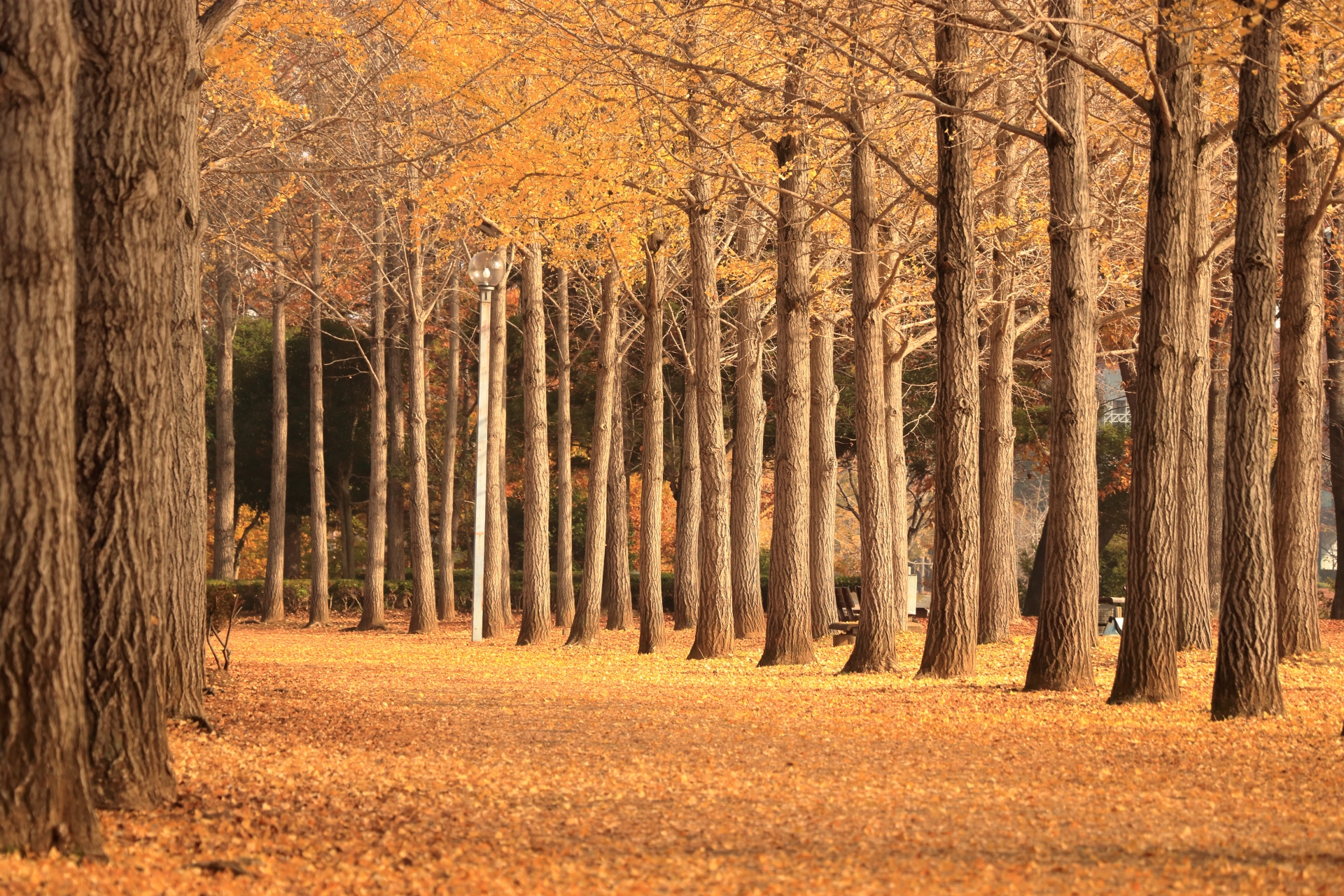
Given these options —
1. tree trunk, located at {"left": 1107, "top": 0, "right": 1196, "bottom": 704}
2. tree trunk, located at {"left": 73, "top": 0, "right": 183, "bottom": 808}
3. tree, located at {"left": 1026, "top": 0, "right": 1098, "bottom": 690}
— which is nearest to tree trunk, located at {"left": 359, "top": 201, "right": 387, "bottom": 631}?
tree, located at {"left": 1026, "top": 0, "right": 1098, "bottom": 690}

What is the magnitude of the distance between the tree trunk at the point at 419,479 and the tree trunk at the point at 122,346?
17043 mm

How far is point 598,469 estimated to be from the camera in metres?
19.3

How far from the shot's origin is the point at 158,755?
602 centimetres

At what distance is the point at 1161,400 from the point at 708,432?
6644 millimetres

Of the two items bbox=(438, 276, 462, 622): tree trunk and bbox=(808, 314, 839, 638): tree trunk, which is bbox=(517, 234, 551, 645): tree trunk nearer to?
bbox=(808, 314, 839, 638): tree trunk

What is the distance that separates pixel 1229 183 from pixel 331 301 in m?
18.0

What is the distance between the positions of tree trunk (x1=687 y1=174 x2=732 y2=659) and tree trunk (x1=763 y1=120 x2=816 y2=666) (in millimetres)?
927

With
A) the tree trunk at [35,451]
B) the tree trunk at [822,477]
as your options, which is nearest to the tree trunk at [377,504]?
the tree trunk at [822,477]

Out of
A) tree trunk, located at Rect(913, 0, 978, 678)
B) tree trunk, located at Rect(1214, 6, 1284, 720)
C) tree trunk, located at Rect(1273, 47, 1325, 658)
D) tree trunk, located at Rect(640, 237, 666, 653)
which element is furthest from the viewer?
tree trunk, located at Rect(640, 237, 666, 653)

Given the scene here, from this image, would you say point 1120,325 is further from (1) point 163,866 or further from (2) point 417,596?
(1) point 163,866

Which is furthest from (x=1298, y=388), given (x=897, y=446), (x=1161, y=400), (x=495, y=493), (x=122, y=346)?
(x=495, y=493)

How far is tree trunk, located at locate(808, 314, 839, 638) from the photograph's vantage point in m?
16.8

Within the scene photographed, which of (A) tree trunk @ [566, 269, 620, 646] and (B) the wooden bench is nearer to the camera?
(B) the wooden bench

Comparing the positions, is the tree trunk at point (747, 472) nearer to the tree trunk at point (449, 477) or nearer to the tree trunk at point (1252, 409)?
the tree trunk at point (449, 477)
